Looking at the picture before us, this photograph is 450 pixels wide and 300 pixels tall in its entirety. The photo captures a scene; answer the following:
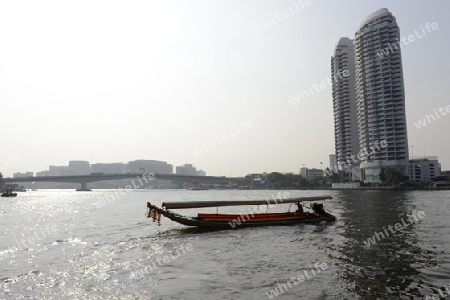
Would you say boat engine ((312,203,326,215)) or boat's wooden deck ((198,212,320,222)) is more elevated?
boat engine ((312,203,326,215))

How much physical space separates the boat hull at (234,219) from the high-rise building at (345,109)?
153 m

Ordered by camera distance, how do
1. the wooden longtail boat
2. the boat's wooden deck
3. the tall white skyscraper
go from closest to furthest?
the wooden longtail boat < the boat's wooden deck < the tall white skyscraper

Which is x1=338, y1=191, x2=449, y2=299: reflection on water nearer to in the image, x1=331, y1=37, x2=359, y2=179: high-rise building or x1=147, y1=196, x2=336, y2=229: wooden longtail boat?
x1=147, y1=196, x2=336, y2=229: wooden longtail boat

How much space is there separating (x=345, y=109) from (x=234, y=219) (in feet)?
566

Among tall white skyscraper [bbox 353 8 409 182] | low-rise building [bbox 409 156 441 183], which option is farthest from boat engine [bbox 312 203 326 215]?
low-rise building [bbox 409 156 441 183]

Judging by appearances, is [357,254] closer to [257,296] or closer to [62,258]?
[257,296]

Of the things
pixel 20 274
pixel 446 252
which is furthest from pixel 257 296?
pixel 446 252

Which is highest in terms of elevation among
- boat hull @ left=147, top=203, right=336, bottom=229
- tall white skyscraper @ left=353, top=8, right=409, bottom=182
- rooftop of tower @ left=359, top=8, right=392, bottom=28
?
rooftop of tower @ left=359, top=8, right=392, bottom=28

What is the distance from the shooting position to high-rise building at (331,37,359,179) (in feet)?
604

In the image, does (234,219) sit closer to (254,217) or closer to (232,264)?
(254,217)

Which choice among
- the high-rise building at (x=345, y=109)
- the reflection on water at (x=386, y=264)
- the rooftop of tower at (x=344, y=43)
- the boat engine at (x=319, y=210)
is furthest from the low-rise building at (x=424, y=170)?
the reflection on water at (x=386, y=264)

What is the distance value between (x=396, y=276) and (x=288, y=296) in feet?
19.5

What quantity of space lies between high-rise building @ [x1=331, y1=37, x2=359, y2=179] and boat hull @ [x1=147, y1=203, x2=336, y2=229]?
503 feet

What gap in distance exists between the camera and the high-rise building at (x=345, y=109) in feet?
604
